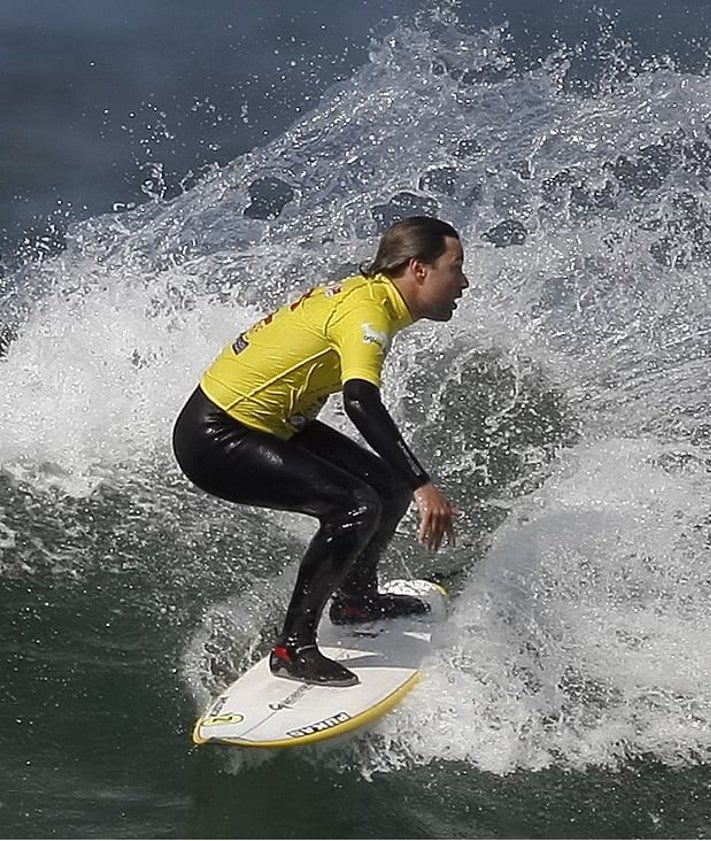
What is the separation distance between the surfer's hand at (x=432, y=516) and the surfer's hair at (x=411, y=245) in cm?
84

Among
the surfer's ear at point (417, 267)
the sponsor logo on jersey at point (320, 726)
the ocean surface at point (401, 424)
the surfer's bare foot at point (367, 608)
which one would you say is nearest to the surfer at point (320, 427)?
the surfer's ear at point (417, 267)

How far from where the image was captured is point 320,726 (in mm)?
5324

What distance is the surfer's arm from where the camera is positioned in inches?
195

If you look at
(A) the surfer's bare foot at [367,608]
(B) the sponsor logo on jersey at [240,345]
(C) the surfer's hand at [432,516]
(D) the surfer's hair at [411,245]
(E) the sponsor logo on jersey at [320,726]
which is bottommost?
(E) the sponsor logo on jersey at [320,726]

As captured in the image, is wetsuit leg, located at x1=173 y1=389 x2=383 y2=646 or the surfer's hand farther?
wetsuit leg, located at x1=173 y1=389 x2=383 y2=646

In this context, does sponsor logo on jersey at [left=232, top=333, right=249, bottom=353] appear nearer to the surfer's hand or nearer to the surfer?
the surfer

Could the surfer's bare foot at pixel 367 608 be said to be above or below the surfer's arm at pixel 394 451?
Result: below

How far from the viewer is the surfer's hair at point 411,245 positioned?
17.1 feet

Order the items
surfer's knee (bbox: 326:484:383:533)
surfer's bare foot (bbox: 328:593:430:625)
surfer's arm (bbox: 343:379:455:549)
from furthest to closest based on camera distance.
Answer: surfer's bare foot (bbox: 328:593:430:625) < surfer's knee (bbox: 326:484:383:533) < surfer's arm (bbox: 343:379:455:549)

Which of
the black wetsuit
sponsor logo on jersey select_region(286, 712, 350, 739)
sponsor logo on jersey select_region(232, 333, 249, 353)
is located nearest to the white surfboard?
sponsor logo on jersey select_region(286, 712, 350, 739)

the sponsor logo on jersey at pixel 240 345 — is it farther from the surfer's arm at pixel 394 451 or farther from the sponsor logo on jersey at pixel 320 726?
the sponsor logo on jersey at pixel 320 726

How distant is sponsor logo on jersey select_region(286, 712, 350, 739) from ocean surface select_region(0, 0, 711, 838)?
0.48 ft

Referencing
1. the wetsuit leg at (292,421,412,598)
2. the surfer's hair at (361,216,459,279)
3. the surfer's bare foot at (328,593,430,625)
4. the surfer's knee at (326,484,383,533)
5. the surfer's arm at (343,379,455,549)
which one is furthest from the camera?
the surfer's bare foot at (328,593,430,625)

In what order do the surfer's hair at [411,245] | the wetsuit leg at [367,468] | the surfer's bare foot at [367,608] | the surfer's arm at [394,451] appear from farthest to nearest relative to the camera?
the surfer's bare foot at [367,608] < the wetsuit leg at [367,468] < the surfer's hair at [411,245] < the surfer's arm at [394,451]
